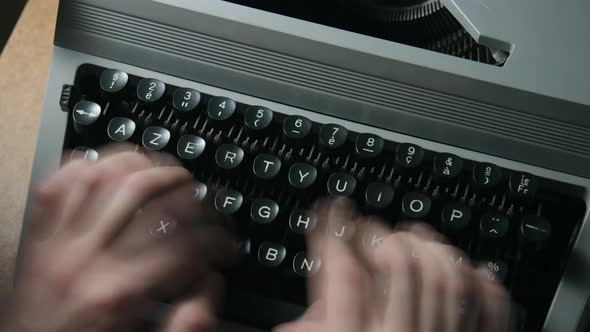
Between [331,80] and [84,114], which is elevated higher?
[331,80]

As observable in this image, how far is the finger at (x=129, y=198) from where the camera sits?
1130 mm

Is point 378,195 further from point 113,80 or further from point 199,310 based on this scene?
point 113,80

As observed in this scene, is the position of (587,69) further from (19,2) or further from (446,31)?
(19,2)

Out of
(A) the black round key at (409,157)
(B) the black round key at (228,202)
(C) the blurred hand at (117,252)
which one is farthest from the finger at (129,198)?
(A) the black round key at (409,157)

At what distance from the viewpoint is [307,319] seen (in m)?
1.18

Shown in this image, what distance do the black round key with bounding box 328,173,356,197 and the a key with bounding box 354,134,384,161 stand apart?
0.04 meters

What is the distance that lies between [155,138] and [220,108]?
121 mm

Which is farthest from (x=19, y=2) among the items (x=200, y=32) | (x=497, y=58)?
(x=497, y=58)

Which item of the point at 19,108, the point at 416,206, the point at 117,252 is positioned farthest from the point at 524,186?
the point at 19,108

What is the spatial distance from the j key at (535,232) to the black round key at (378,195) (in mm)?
218

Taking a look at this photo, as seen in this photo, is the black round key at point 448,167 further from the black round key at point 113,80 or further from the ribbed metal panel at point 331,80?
the black round key at point 113,80

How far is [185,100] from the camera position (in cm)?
131

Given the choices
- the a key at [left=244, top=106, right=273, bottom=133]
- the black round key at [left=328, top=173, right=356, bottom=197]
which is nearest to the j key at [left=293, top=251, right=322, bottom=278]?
the black round key at [left=328, top=173, right=356, bottom=197]

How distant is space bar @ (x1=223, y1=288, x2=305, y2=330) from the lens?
127 centimetres
